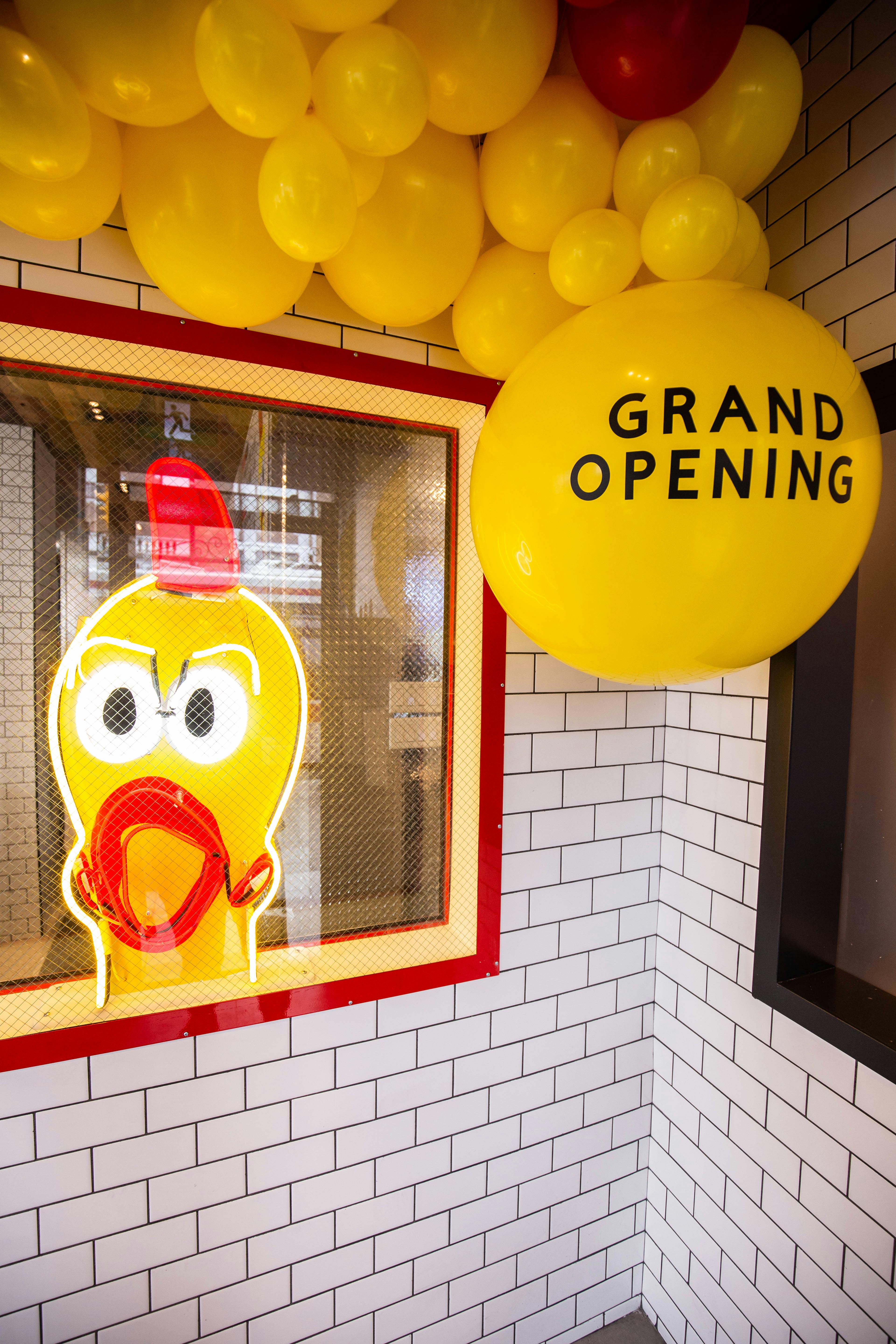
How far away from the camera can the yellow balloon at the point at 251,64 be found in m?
0.81

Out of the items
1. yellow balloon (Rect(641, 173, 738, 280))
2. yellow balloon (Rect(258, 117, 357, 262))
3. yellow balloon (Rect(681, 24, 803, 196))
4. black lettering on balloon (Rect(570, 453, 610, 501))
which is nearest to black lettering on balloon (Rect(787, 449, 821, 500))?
black lettering on balloon (Rect(570, 453, 610, 501))

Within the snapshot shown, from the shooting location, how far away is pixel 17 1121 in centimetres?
133

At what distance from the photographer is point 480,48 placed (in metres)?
0.98

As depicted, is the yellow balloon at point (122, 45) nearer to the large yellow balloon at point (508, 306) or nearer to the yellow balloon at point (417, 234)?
the yellow balloon at point (417, 234)

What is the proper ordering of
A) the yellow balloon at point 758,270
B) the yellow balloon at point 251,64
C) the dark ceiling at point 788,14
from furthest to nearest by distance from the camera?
the dark ceiling at point 788,14
the yellow balloon at point 758,270
the yellow balloon at point 251,64

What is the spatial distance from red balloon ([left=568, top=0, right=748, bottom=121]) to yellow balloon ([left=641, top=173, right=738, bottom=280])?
0.16 metres

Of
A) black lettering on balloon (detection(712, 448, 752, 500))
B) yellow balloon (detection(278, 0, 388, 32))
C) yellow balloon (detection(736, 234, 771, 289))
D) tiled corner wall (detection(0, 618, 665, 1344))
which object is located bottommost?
tiled corner wall (detection(0, 618, 665, 1344))

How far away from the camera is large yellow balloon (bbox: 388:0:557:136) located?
0.97 meters

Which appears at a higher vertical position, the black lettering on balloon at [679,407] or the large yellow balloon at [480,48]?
the large yellow balloon at [480,48]

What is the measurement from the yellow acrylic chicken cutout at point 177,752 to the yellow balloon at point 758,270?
3.89ft

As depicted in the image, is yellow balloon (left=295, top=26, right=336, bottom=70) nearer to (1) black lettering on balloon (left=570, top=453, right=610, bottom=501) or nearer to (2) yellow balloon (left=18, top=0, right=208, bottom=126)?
(2) yellow balloon (left=18, top=0, right=208, bottom=126)

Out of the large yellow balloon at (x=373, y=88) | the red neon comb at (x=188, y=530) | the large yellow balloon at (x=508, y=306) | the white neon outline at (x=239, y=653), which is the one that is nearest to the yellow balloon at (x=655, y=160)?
the large yellow balloon at (x=508, y=306)

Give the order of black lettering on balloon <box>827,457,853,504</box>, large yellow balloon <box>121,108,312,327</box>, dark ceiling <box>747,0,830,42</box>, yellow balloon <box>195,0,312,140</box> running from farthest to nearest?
dark ceiling <box>747,0,830,42</box> → large yellow balloon <box>121,108,312,327</box> → black lettering on balloon <box>827,457,853,504</box> → yellow balloon <box>195,0,312,140</box>

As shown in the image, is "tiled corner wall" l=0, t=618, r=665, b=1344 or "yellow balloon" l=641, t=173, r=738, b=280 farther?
"tiled corner wall" l=0, t=618, r=665, b=1344
